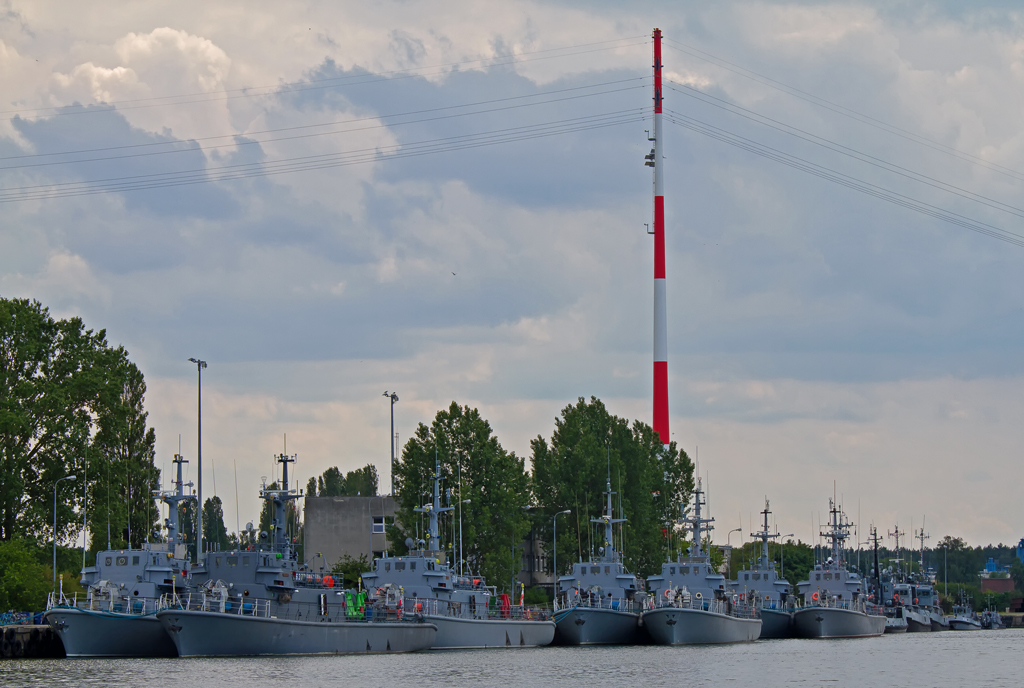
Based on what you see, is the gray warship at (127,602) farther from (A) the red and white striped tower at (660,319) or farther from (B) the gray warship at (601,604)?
(A) the red and white striped tower at (660,319)

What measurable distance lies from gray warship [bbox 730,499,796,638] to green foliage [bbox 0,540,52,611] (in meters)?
50.6

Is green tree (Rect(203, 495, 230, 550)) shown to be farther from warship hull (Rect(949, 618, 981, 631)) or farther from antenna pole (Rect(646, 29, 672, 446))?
warship hull (Rect(949, 618, 981, 631))

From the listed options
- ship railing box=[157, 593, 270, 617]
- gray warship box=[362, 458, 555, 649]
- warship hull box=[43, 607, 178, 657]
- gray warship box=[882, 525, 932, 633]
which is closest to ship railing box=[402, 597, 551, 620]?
gray warship box=[362, 458, 555, 649]

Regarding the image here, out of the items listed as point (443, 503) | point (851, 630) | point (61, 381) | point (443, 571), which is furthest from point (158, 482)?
point (851, 630)

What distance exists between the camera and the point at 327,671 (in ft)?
186

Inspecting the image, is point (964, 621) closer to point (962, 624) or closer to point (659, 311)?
point (962, 624)

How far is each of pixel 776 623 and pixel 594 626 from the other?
2518cm

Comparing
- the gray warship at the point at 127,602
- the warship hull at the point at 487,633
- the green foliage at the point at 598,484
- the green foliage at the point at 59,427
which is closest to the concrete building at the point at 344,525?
the green foliage at the point at 598,484

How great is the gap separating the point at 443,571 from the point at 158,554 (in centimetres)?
1765

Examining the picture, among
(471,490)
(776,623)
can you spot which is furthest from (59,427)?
(776,623)

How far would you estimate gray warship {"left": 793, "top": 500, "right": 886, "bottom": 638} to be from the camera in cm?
10400

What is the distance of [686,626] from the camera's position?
84.8 meters

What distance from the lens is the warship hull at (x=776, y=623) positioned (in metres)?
105

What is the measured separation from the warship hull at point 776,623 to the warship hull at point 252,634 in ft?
150
